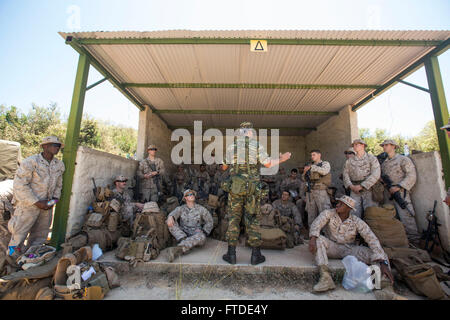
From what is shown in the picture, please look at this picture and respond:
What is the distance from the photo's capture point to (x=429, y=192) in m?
4.08

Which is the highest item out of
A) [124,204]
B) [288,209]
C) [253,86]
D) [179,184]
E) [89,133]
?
[89,133]

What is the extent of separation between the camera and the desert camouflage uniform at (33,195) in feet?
10.8

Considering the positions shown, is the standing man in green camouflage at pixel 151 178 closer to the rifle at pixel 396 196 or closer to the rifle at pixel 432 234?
the rifle at pixel 396 196

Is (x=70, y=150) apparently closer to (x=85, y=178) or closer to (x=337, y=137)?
(x=85, y=178)

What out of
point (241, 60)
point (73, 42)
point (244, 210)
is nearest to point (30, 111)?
point (73, 42)

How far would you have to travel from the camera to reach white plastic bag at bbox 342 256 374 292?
2768 mm

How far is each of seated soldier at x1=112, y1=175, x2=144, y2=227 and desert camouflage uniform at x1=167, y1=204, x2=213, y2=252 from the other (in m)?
1.08

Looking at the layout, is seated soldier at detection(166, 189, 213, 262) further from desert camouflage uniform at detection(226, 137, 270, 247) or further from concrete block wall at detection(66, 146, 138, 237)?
concrete block wall at detection(66, 146, 138, 237)

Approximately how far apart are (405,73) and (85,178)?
7666 millimetres

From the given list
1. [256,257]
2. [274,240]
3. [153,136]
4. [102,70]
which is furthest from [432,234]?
[153,136]

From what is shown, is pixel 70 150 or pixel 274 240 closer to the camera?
pixel 274 240

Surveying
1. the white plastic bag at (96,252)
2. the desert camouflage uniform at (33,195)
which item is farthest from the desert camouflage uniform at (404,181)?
the desert camouflage uniform at (33,195)

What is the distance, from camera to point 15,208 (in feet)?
11.4

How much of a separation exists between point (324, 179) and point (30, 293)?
5.19 meters
